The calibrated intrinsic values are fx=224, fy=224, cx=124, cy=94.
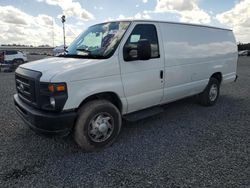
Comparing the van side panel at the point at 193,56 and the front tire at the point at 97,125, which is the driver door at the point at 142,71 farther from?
the front tire at the point at 97,125

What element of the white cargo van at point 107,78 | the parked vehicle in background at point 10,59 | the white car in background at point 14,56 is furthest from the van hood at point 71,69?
the white car in background at point 14,56

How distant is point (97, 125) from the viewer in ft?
12.8

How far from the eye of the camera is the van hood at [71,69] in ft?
10.9

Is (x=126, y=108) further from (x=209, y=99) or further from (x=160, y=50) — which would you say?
(x=209, y=99)

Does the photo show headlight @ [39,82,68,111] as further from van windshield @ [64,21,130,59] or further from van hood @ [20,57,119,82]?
van windshield @ [64,21,130,59]

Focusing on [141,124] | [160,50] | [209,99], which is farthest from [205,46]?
[141,124]

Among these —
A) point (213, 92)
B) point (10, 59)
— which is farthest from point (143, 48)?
point (10, 59)

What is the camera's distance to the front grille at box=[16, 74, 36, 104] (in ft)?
11.7

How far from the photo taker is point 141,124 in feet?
16.8

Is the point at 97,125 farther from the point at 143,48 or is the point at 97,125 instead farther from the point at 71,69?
the point at 143,48

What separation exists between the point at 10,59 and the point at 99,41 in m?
16.3

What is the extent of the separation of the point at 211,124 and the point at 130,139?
80.2 inches

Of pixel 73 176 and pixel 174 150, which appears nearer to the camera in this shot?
pixel 73 176

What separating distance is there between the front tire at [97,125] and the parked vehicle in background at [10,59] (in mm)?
16131
